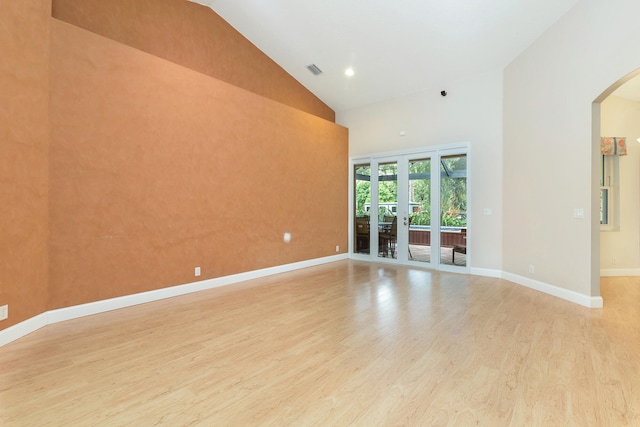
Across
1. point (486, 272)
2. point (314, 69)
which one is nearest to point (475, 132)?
point (486, 272)

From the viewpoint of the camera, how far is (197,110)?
4457 millimetres

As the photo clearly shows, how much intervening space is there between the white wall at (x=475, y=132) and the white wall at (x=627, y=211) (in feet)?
6.72

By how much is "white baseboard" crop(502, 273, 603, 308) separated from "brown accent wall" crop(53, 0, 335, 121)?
5.43 metres

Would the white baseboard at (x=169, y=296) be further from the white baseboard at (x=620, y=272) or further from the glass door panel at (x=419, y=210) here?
the white baseboard at (x=620, y=272)

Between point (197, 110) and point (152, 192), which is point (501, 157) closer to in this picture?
point (197, 110)

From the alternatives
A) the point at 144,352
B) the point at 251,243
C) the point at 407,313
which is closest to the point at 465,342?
the point at 407,313

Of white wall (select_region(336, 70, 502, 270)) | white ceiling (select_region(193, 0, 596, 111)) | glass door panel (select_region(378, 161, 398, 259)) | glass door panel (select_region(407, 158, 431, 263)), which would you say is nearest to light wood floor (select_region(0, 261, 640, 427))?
white wall (select_region(336, 70, 502, 270))

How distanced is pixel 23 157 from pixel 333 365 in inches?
135

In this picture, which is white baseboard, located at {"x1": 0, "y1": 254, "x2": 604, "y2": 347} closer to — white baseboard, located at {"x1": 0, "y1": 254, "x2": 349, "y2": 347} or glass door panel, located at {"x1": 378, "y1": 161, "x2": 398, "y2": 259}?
white baseboard, located at {"x1": 0, "y1": 254, "x2": 349, "y2": 347}

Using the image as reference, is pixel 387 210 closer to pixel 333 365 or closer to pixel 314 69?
pixel 314 69

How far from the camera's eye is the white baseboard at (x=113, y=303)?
2.83 meters

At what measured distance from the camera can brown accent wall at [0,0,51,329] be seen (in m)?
2.68

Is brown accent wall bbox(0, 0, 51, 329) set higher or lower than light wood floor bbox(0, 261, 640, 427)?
higher

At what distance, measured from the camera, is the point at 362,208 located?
734 cm
